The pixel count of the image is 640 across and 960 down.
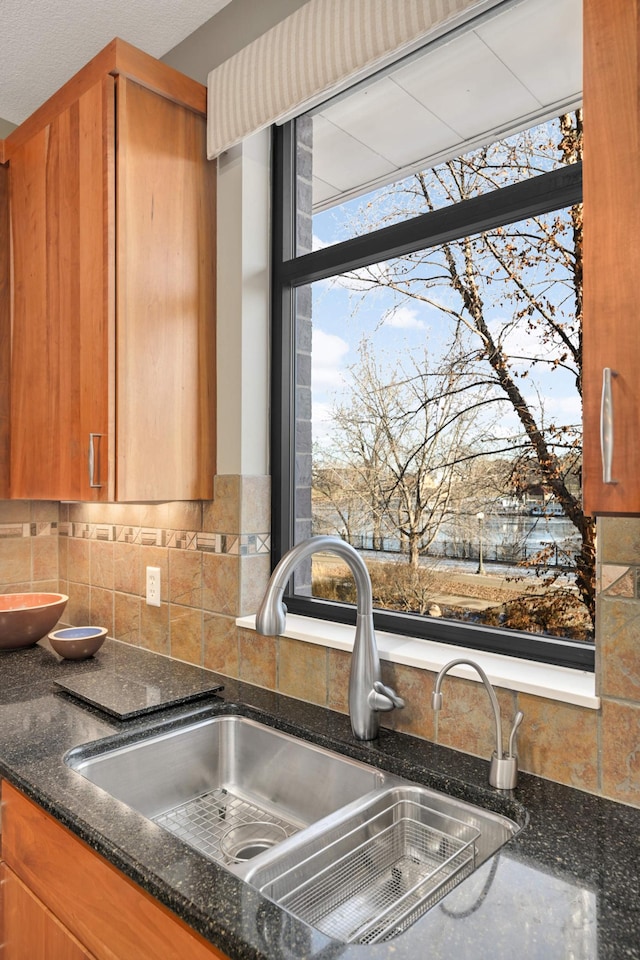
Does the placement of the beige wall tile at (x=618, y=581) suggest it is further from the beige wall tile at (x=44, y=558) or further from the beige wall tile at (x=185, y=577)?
the beige wall tile at (x=44, y=558)

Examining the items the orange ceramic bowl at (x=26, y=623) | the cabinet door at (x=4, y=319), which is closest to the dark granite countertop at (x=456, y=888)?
the orange ceramic bowl at (x=26, y=623)

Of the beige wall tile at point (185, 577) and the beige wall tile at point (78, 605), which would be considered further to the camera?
the beige wall tile at point (78, 605)

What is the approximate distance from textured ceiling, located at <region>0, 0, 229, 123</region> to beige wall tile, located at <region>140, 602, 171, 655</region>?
1.65 meters

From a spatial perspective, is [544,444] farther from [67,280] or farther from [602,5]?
[67,280]

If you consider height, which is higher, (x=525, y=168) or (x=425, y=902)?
(x=525, y=168)

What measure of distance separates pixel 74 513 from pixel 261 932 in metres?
1.84

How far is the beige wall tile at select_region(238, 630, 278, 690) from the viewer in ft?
5.43

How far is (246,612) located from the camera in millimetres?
1765

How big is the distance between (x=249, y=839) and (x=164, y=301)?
127 centimetres

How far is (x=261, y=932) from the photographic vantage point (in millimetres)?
781

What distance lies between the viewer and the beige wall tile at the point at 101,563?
2.19 meters

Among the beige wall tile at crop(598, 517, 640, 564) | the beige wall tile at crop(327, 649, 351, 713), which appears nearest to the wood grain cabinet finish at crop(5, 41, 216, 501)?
the beige wall tile at crop(327, 649, 351, 713)

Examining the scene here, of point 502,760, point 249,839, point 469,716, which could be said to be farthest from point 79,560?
point 502,760

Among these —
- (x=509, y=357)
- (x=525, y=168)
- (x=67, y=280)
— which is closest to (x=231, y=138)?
(x=67, y=280)
